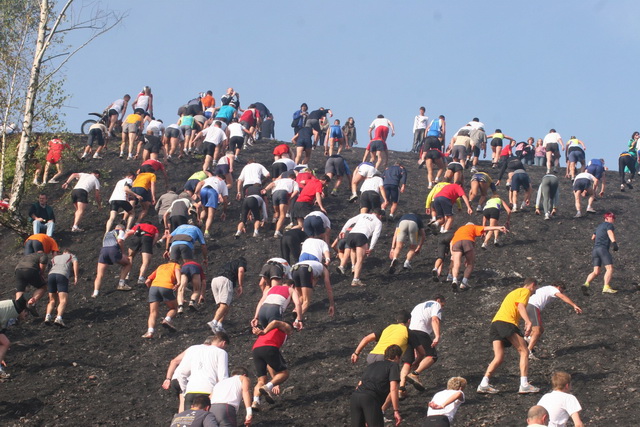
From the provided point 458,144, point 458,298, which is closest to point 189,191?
point 458,298

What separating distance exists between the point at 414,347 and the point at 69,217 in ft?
49.0

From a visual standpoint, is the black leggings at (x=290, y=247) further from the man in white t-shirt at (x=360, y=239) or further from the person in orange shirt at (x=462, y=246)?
the person in orange shirt at (x=462, y=246)

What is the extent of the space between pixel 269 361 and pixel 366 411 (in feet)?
8.62

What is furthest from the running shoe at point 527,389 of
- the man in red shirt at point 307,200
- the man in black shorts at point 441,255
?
the man in red shirt at point 307,200

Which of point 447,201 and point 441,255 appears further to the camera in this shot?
point 447,201

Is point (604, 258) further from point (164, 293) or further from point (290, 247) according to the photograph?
point (164, 293)

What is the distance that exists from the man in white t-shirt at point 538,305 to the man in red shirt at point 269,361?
188 inches

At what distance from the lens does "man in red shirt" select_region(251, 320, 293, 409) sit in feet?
47.1

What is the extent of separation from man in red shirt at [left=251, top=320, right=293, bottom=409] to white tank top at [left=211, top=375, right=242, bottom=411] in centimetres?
175

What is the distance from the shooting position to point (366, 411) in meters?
12.3

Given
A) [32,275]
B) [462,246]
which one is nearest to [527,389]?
[462,246]

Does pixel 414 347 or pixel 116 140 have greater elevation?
pixel 116 140

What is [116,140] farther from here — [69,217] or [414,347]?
[414,347]

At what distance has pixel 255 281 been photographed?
842 inches
